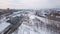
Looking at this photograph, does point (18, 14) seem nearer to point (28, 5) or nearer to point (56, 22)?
point (28, 5)

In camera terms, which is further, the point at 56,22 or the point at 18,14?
the point at 18,14

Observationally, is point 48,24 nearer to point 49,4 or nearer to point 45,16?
point 45,16

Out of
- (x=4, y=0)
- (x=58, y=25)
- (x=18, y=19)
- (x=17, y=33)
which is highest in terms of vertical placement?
(x=4, y=0)

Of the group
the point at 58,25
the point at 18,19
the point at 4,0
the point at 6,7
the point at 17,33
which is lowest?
the point at 17,33

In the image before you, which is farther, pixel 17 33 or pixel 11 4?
pixel 11 4

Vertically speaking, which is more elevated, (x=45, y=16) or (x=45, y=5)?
(x=45, y=5)

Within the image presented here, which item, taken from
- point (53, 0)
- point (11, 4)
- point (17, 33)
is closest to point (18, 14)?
point (11, 4)

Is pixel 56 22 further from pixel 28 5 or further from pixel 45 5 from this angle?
pixel 28 5

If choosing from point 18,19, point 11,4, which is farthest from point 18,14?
point 11,4

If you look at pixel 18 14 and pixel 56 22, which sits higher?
pixel 18 14
